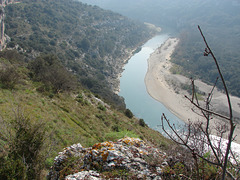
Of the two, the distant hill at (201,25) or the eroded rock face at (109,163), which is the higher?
the distant hill at (201,25)

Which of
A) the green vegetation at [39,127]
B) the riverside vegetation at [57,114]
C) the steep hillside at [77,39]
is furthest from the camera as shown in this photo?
the steep hillside at [77,39]

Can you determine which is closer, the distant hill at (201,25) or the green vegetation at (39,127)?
the green vegetation at (39,127)

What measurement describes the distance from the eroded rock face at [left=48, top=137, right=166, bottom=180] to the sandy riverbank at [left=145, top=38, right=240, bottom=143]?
29.9m

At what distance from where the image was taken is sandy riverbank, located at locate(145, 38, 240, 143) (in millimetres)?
40328

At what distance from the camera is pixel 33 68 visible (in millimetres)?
20953

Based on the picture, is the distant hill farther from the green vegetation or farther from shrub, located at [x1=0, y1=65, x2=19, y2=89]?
shrub, located at [x1=0, y1=65, x2=19, y2=89]

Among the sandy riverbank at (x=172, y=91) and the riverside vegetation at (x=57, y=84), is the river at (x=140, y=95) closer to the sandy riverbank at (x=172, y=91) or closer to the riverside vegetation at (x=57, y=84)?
the sandy riverbank at (x=172, y=91)

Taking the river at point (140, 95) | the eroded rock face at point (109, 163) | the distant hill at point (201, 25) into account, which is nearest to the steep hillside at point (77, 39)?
the river at point (140, 95)

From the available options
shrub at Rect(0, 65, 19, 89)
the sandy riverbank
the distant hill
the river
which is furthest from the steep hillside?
the distant hill

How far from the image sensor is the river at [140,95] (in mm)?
39688

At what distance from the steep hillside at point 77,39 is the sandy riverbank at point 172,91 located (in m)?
11.8

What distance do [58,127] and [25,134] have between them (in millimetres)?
5693

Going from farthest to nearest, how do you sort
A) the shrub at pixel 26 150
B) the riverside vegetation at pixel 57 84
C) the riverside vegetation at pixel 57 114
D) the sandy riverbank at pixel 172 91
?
the sandy riverbank at pixel 172 91 < the riverside vegetation at pixel 57 84 < the riverside vegetation at pixel 57 114 < the shrub at pixel 26 150

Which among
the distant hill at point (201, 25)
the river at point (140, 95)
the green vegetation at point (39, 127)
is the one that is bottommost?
the green vegetation at point (39, 127)
